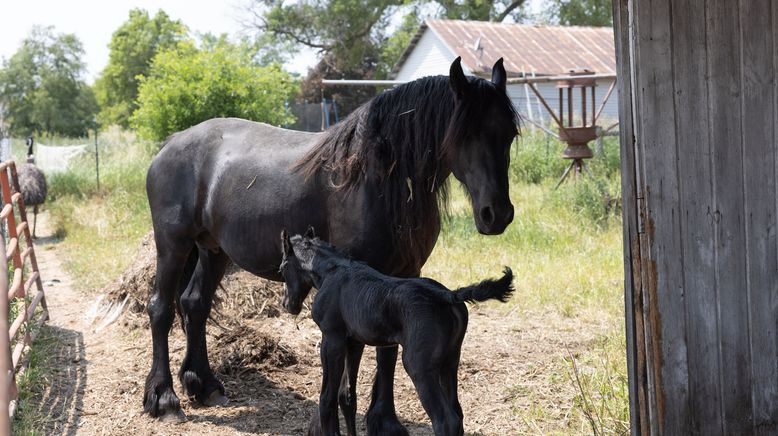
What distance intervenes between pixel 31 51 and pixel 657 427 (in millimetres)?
52945

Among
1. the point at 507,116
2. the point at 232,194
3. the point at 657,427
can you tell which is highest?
the point at 507,116

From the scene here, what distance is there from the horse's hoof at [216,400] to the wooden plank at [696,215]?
10.7ft

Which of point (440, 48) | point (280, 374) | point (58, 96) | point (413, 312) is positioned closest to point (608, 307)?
point (280, 374)

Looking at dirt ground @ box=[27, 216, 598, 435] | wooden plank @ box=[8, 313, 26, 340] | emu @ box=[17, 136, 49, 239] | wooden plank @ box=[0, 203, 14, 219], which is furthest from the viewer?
emu @ box=[17, 136, 49, 239]

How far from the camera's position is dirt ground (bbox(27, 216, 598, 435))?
486 cm

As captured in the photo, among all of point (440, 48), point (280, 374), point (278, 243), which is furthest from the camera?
point (440, 48)

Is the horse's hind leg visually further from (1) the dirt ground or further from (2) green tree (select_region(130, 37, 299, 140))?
(2) green tree (select_region(130, 37, 299, 140))

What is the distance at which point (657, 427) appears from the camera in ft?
10.7

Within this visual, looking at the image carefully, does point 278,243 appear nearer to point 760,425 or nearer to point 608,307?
point 760,425

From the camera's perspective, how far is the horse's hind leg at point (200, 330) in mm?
5332

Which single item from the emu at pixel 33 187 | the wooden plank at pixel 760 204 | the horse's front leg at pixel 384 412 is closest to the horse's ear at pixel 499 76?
the wooden plank at pixel 760 204

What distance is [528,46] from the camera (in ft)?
94.6

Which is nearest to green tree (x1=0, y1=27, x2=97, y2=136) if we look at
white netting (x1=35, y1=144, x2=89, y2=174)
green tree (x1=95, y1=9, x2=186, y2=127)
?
green tree (x1=95, y1=9, x2=186, y2=127)

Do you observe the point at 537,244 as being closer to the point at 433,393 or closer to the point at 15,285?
the point at 15,285
